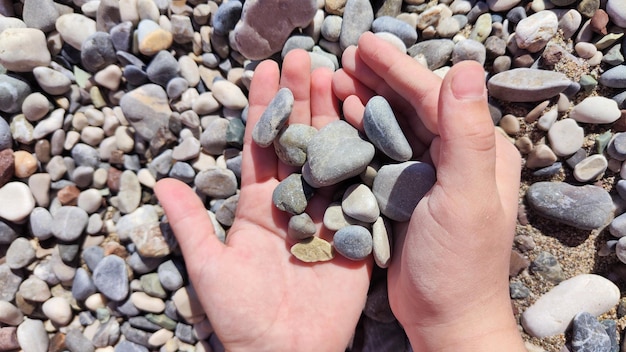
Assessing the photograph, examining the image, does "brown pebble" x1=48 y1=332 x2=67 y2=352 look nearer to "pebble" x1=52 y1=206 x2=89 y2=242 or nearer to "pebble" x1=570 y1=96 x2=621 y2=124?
"pebble" x1=52 y1=206 x2=89 y2=242

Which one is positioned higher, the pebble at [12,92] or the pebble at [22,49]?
the pebble at [22,49]

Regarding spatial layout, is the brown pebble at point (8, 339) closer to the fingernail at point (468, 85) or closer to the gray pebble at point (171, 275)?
the gray pebble at point (171, 275)

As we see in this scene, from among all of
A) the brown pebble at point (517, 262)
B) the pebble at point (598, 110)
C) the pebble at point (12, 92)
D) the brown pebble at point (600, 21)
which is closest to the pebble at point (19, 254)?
the pebble at point (12, 92)

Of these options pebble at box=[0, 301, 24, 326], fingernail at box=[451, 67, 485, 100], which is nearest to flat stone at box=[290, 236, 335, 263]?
fingernail at box=[451, 67, 485, 100]

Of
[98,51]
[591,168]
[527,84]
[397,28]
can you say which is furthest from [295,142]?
[591,168]

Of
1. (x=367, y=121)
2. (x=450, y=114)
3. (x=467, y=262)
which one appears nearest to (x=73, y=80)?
(x=367, y=121)

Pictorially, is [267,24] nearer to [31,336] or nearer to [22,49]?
[22,49]
